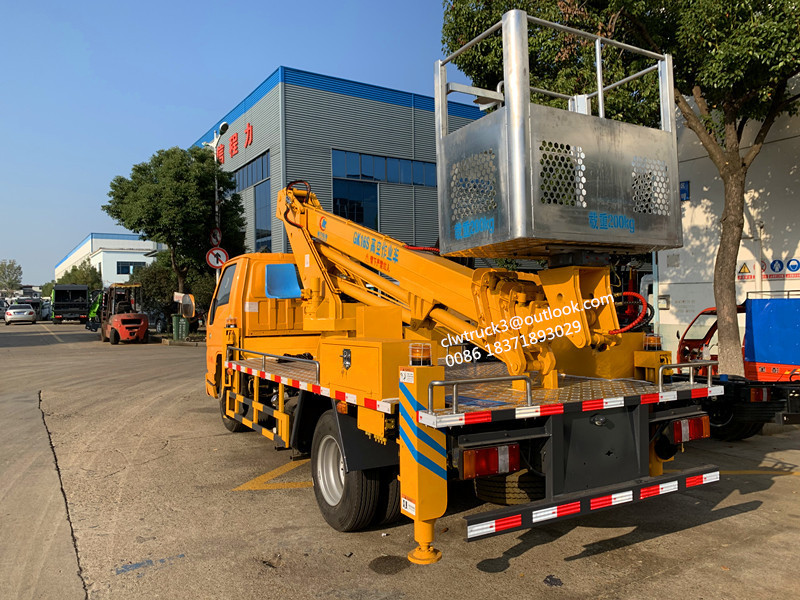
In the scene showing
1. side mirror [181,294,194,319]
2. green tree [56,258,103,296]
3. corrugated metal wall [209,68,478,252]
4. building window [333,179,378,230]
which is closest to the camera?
side mirror [181,294,194,319]

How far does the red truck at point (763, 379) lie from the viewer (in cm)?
625

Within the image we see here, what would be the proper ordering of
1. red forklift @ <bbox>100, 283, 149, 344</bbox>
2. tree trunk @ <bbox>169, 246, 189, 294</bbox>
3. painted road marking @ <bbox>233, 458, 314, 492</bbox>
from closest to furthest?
1. painted road marking @ <bbox>233, 458, 314, 492</bbox>
2. red forklift @ <bbox>100, 283, 149, 344</bbox>
3. tree trunk @ <bbox>169, 246, 189, 294</bbox>

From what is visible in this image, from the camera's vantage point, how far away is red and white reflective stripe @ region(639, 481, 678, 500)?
A: 3777mm

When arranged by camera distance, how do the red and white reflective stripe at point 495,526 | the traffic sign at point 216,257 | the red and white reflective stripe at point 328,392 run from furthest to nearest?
the traffic sign at point 216,257 → the red and white reflective stripe at point 328,392 → the red and white reflective stripe at point 495,526

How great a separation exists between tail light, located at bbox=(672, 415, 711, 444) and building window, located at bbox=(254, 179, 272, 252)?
86.7ft

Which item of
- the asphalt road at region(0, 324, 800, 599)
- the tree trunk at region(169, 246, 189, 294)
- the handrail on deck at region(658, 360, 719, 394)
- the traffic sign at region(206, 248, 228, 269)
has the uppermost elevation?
the tree trunk at region(169, 246, 189, 294)

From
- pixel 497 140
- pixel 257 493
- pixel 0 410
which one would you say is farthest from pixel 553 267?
pixel 0 410

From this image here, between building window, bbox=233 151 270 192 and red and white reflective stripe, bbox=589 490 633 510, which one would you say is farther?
building window, bbox=233 151 270 192

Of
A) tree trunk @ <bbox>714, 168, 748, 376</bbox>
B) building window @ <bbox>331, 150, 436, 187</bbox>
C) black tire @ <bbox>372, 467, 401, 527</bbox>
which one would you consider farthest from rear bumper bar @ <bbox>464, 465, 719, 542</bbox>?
building window @ <bbox>331, 150, 436, 187</bbox>

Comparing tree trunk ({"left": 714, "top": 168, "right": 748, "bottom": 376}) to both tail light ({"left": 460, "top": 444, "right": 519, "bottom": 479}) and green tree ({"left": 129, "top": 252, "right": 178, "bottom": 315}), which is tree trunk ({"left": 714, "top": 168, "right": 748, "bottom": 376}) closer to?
tail light ({"left": 460, "top": 444, "right": 519, "bottom": 479})

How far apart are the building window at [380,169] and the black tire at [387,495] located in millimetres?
25162

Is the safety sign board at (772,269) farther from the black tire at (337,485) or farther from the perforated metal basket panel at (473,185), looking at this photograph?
the black tire at (337,485)

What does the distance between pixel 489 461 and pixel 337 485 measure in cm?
159

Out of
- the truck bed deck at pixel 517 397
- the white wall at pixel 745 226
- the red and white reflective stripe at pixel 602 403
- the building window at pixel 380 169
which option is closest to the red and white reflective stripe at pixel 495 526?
the truck bed deck at pixel 517 397
